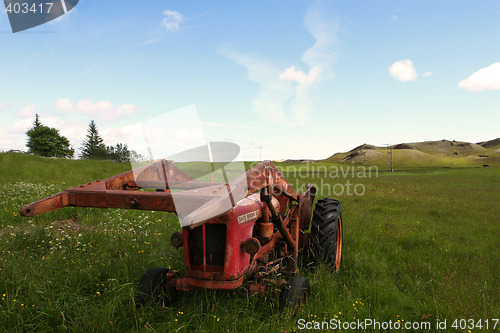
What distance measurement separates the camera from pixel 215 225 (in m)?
3.03

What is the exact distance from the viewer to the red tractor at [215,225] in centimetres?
243

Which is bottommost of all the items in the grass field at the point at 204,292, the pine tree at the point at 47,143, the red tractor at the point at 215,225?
the grass field at the point at 204,292

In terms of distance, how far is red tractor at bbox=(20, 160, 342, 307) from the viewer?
243cm

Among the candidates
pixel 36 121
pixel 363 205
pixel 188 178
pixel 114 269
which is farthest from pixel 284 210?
pixel 36 121

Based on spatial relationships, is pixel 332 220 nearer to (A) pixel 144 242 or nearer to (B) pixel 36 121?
(A) pixel 144 242

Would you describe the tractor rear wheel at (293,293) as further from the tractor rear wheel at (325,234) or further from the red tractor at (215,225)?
the tractor rear wheel at (325,234)

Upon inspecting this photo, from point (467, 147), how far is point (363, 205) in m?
120

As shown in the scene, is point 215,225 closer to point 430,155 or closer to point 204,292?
point 204,292

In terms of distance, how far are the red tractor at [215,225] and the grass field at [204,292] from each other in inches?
8.2

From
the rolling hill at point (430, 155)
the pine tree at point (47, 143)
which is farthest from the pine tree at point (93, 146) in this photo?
the rolling hill at point (430, 155)

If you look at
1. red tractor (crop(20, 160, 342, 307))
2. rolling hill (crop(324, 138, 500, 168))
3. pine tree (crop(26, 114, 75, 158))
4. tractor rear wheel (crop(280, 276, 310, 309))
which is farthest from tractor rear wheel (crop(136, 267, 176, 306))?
rolling hill (crop(324, 138, 500, 168))

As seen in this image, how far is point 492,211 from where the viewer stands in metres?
10.1

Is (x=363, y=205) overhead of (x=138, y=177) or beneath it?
beneath

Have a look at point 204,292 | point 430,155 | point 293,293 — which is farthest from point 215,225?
point 430,155
